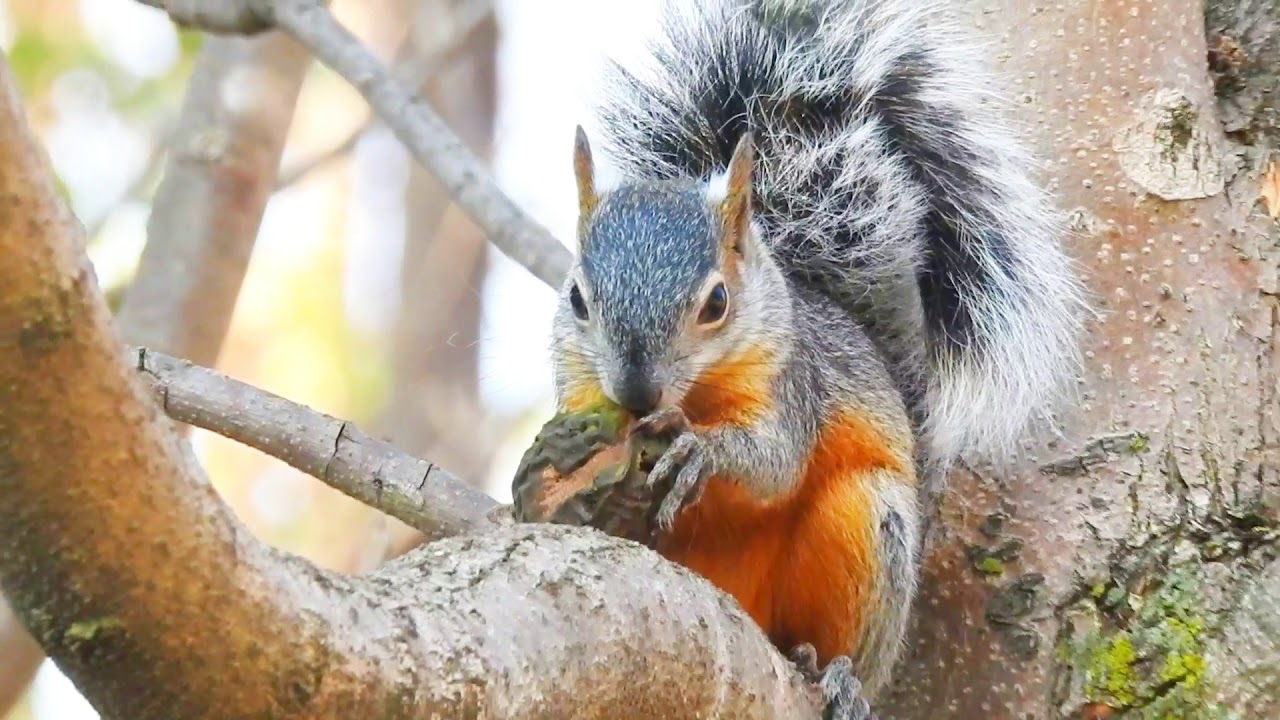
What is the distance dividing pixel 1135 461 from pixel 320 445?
3.33 ft

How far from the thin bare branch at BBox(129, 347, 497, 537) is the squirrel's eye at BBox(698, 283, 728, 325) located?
354 mm

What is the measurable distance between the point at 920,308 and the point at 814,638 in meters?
0.60

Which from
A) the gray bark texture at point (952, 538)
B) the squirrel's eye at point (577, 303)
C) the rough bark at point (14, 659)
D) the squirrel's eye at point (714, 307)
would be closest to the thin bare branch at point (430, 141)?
the gray bark texture at point (952, 538)

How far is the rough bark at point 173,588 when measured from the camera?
62 cm

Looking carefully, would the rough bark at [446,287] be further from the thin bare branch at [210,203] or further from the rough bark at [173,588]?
the rough bark at [173,588]

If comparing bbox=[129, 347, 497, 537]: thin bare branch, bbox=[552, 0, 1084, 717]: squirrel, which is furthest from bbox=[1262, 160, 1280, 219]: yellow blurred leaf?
bbox=[129, 347, 497, 537]: thin bare branch

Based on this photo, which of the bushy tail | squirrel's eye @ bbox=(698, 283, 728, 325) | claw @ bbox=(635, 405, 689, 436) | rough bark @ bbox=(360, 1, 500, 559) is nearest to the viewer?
claw @ bbox=(635, 405, 689, 436)

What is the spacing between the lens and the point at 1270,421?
1778mm

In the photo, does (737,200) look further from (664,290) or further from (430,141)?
(430,141)

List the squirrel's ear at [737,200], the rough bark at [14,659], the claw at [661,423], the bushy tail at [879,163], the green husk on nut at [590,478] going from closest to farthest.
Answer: the green husk on nut at [590,478] < the claw at [661,423] < the squirrel's ear at [737,200] < the bushy tail at [879,163] < the rough bark at [14,659]

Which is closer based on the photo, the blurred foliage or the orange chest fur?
the orange chest fur

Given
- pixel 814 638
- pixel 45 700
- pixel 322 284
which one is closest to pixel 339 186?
pixel 322 284

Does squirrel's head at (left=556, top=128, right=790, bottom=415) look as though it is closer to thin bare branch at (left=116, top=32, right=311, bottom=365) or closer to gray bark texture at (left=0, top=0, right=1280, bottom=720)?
gray bark texture at (left=0, top=0, right=1280, bottom=720)

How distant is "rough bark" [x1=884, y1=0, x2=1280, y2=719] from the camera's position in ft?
5.37
